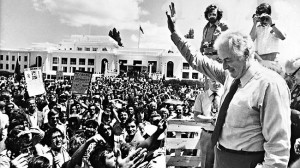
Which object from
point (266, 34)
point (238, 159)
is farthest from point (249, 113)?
point (266, 34)

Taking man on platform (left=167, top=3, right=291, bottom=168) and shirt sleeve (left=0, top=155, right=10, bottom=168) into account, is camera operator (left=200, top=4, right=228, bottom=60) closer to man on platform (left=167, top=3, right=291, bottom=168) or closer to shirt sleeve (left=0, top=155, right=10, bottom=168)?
man on platform (left=167, top=3, right=291, bottom=168)

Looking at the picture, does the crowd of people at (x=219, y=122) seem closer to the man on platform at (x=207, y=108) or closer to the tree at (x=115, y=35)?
the man on platform at (x=207, y=108)

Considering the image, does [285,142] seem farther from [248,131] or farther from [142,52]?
[142,52]

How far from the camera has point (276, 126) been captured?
5.16ft

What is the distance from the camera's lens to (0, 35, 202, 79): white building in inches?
2591

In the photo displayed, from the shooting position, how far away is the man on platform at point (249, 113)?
1.57 metres

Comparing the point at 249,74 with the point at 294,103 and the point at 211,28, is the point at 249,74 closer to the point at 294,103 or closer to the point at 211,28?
the point at 294,103

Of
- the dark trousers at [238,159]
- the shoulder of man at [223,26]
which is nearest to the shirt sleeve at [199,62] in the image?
the dark trousers at [238,159]

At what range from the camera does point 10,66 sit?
70.4 metres

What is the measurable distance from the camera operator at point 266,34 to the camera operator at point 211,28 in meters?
0.32

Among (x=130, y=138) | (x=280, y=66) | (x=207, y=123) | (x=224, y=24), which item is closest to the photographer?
(x=280, y=66)

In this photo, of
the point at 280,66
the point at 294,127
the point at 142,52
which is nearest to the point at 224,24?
the point at 280,66

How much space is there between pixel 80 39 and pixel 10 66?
13989 mm

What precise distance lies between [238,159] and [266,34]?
6.89 ft
